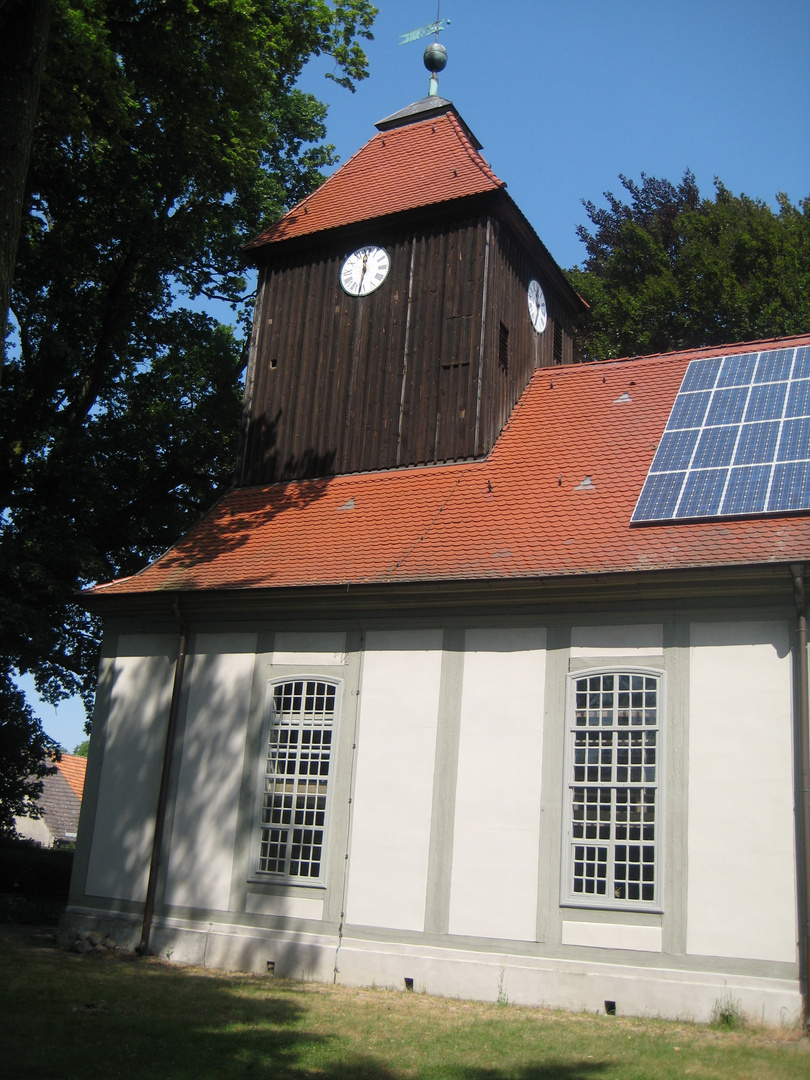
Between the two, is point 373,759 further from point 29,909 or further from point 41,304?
point 41,304

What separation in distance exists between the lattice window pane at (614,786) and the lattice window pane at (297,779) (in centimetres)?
352

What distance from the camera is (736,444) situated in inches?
563

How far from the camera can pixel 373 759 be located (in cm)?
1420

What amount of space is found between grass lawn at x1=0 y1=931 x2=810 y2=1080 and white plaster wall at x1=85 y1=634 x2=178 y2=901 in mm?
3125

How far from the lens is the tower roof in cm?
1888

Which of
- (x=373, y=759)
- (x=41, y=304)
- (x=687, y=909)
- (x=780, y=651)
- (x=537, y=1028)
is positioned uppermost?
(x=41, y=304)

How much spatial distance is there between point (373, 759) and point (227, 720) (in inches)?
101

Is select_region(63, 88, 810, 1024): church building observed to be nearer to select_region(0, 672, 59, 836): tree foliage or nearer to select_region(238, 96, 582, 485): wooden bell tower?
select_region(238, 96, 582, 485): wooden bell tower

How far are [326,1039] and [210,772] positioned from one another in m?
6.06

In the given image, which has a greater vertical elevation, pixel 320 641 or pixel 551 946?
pixel 320 641

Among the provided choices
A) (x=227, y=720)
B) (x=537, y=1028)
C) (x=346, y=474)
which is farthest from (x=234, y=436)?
(x=537, y=1028)

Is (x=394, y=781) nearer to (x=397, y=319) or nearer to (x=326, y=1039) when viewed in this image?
(x=326, y=1039)

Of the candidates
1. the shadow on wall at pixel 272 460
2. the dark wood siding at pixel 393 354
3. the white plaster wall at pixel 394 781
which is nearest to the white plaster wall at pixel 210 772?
the white plaster wall at pixel 394 781

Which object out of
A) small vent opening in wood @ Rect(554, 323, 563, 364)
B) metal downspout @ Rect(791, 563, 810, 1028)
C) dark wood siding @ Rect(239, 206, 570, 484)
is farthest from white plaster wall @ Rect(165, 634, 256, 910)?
small vent opening in wood @ Rect(554, 323, 563, 364)
